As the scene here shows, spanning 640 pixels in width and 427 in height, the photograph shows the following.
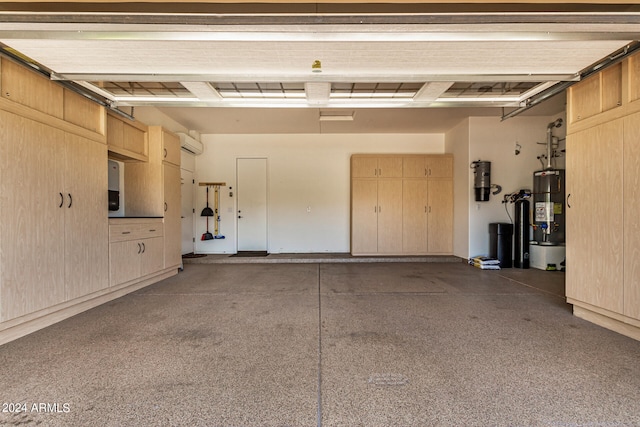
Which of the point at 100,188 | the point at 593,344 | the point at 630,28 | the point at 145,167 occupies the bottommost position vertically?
the point at 593,344

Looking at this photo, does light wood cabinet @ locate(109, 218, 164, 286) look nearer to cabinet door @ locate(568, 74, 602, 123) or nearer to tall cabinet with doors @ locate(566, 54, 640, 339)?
tall cabinet with doors @ locate(566, 54, 640, 339)

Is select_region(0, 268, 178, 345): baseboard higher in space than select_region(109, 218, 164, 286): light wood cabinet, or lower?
lower

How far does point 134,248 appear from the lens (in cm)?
377

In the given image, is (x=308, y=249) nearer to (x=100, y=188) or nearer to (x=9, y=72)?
(x=100, y=188)

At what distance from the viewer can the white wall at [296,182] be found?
6695 millimetres

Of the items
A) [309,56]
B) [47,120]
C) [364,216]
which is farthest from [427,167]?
[47,120]

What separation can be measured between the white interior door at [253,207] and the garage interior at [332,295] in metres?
2.43

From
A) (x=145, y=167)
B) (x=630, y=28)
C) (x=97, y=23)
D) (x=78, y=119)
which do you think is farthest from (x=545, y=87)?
(x=145, y=167)

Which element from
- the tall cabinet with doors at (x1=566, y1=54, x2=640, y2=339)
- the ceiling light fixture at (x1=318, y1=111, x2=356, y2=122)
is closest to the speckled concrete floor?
the tall cabinet with doors at (x1=566, y1=54, x2=640, y2=339)

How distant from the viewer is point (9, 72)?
2.33 m

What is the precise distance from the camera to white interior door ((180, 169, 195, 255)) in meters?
6.13

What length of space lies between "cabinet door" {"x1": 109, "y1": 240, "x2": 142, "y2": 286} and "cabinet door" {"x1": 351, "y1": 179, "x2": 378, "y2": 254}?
4.03 meters

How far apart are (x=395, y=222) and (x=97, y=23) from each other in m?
5.54

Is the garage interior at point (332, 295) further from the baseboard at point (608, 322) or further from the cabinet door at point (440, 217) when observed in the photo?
the cabinet door at point (440, 217)
